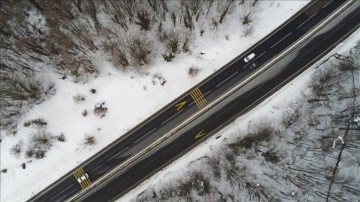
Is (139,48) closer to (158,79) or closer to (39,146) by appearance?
(158,79)

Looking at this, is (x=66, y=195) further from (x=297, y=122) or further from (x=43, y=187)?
(x=297, y=122)

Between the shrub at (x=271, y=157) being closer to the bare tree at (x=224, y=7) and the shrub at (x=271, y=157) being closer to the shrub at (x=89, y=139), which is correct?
the bare tree at (x=224, y=7)

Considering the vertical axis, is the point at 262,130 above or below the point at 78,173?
below

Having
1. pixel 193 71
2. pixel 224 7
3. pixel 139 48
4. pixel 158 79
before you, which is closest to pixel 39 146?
pixel 158 79

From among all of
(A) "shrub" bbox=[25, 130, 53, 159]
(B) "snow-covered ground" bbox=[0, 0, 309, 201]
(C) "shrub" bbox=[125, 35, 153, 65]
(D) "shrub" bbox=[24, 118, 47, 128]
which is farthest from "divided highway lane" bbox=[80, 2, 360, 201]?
(D) "shrub" bbox=[24, 118, 47, 128]

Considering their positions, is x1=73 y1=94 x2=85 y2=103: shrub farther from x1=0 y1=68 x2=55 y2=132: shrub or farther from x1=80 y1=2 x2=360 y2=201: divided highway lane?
x1=80 y1=2 x2=360 y2=201: divided highway lane

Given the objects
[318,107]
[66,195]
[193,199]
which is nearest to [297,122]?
[318,107]
